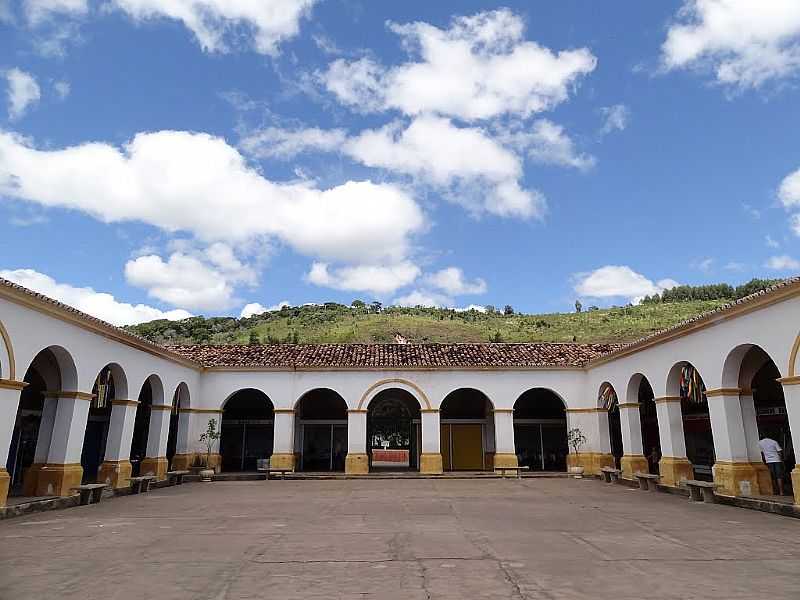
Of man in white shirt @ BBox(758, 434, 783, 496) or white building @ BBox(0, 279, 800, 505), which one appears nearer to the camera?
man in white shirt @ BBox(758, 434, 783, 496)

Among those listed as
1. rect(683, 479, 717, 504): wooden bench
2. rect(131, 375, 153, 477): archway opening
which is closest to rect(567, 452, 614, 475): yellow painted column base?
rect(683, 479, 717, 504): wooden bench

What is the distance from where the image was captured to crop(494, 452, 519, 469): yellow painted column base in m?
18.7

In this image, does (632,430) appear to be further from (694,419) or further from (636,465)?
(694,419)

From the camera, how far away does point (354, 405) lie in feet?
63.0

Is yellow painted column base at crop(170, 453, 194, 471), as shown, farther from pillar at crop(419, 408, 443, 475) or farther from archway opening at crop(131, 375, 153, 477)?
pillar at crop(419, 408, 443, 475)

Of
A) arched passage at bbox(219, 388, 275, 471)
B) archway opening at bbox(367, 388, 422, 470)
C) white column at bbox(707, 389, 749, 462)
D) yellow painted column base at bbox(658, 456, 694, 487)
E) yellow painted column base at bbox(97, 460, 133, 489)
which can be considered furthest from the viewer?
archway opening at bbox(367, 388, 422, 470)

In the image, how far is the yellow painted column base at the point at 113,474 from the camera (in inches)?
546

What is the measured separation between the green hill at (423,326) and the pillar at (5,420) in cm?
2946

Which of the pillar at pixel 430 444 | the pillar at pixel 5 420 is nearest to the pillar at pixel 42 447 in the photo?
the pillar at pixel 5 420

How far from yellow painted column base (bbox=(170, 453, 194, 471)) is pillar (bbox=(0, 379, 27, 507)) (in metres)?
8.68

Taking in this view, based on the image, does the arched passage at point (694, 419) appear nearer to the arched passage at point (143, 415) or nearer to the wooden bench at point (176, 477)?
the wooden bench at point (176, 477)

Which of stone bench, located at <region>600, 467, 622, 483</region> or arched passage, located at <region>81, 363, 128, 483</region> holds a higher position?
arched passage, located at <region>81, 363, 128, 483</region>

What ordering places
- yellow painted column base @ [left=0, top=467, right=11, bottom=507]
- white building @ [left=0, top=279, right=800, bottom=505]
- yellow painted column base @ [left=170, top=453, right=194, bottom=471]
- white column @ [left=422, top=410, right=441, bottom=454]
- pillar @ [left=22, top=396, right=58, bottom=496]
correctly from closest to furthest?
1. yellow painted column base @ [left=0, top=467, right=11, bottom=507]
2. white building @ [left=0, top=279, right=800, bottom=505]
3. pillar @ [left=22, top=396, right=58, bottom=496]
4. yellow painted column base @ [left=170, top=453, right=194, bottom=471]
5. white column @ [left=422, top=410, right=441, bottom=454]

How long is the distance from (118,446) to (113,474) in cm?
66
